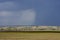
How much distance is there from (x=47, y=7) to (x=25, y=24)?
0.95 feet

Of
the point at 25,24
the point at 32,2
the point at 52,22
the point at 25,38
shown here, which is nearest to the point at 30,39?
the point at 25,38

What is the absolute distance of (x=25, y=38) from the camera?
1088 millimetres

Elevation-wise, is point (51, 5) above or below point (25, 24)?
above

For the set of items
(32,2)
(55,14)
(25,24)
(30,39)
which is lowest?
(30,39)

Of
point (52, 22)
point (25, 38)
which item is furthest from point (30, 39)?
point (52, 22)

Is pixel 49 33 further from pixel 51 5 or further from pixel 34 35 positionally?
pixel 51 5

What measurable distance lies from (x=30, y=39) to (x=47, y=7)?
0.37 meters

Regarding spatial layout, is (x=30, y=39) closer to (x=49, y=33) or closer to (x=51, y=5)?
(x=49, y=33)

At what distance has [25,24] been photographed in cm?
112

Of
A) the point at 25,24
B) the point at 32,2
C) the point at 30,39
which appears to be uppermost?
the point at 32,2

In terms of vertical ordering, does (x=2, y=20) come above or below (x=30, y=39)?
above

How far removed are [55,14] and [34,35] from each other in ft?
1.00

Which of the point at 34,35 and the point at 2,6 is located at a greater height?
the point at 2,6

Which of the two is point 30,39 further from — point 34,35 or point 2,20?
point 2,20
